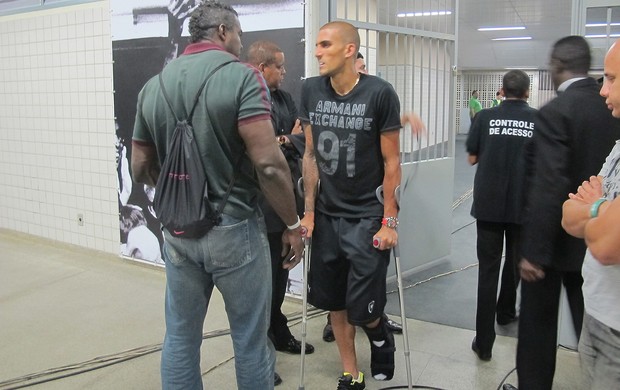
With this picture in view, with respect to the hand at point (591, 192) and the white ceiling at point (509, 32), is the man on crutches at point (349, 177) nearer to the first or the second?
the hand at point (591, 192)

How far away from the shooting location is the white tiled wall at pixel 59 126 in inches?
199

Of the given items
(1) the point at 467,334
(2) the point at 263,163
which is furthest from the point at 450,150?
(2) the point at 263,163

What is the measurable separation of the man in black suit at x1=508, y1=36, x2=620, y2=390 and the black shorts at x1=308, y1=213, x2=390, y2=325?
65cm

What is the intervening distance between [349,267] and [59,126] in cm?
392

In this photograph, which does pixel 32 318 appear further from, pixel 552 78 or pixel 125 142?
pixel 552 78

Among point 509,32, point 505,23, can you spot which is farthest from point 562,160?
point 509,32

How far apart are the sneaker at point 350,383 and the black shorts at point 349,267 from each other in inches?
13.8

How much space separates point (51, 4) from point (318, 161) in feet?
13.0

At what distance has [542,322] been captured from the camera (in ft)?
7.43

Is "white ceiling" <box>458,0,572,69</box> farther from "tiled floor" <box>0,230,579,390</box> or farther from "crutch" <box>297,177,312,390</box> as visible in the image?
"crutch" <box>297,177,312,390</box>

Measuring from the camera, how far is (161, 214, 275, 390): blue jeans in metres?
2.01

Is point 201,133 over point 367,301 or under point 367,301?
over

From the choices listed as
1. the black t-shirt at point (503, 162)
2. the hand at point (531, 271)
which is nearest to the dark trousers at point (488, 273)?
the black t-shirt at point (503, 162)

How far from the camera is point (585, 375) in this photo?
158cm
